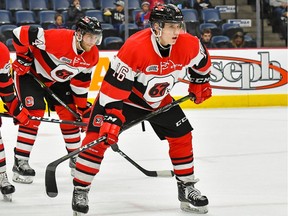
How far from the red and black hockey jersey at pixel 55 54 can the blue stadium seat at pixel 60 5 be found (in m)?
4.24

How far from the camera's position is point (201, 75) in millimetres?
3797

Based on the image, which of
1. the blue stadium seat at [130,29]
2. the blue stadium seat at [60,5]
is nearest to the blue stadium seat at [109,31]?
the blue stadium seat at [130,29]

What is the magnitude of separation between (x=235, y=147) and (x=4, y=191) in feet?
7.73

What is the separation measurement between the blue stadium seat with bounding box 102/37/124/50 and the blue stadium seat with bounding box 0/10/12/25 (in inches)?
44.0

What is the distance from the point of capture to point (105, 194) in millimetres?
4172

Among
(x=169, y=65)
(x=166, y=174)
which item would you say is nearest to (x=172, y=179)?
(x=166, y=174)

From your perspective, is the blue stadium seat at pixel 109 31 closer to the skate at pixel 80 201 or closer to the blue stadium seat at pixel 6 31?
the blue stadium seat at pixel 6 31

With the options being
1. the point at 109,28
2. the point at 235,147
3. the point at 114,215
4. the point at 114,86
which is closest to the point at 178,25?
the point at 114,86

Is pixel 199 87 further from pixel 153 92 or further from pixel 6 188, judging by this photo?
pixel 6 188

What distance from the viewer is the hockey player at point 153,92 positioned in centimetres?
342

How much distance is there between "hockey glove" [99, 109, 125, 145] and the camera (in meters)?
3.35

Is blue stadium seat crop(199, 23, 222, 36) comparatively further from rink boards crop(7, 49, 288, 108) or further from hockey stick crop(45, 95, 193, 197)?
hockey stick crop(45, 95, 193, 197)

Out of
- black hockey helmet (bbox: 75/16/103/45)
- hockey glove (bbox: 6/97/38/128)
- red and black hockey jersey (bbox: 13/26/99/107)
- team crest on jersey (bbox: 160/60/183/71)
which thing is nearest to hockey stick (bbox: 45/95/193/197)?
team crest on jersey (bbox: 160/60/183/71)

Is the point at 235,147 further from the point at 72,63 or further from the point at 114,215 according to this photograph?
the point at 114,215
